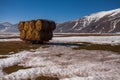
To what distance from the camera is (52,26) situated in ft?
202

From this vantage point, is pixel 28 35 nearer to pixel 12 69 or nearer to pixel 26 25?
pixel 26 25

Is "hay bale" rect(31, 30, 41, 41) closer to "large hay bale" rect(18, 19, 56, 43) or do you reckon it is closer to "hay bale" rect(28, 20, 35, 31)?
"large hay bale" rect(18, 19, 56, 43)

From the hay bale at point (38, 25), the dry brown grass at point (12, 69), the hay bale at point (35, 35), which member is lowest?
the dry brown grass at point (12, 69)

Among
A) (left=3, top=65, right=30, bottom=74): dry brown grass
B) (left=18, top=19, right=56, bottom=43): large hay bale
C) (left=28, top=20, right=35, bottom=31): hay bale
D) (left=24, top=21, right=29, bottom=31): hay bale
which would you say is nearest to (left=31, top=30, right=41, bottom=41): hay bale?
(left=18, top=19, right=56, bottom=43): large hay bale

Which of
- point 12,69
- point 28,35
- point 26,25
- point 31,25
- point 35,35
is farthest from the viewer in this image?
point 26,25

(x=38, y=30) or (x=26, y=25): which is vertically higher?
(x=26, y=25)

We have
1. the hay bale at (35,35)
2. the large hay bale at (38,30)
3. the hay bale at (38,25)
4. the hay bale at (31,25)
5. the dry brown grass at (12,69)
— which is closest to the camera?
the dry brown grass at (12,69)

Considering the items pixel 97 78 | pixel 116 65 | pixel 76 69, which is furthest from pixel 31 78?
pixel 116 65

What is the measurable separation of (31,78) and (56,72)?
2.86 metres

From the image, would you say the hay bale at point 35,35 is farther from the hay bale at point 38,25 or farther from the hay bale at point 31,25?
the hay bale at point 31,25

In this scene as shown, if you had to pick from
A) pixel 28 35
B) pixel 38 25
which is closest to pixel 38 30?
pixel 38 25

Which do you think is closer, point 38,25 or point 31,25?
point 38,25

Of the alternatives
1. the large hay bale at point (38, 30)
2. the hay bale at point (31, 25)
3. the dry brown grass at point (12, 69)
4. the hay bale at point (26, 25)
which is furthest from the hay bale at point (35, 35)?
the dry brown grass at point (12, 69)

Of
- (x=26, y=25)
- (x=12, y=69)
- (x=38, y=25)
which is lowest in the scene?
(x=12, y=69)
